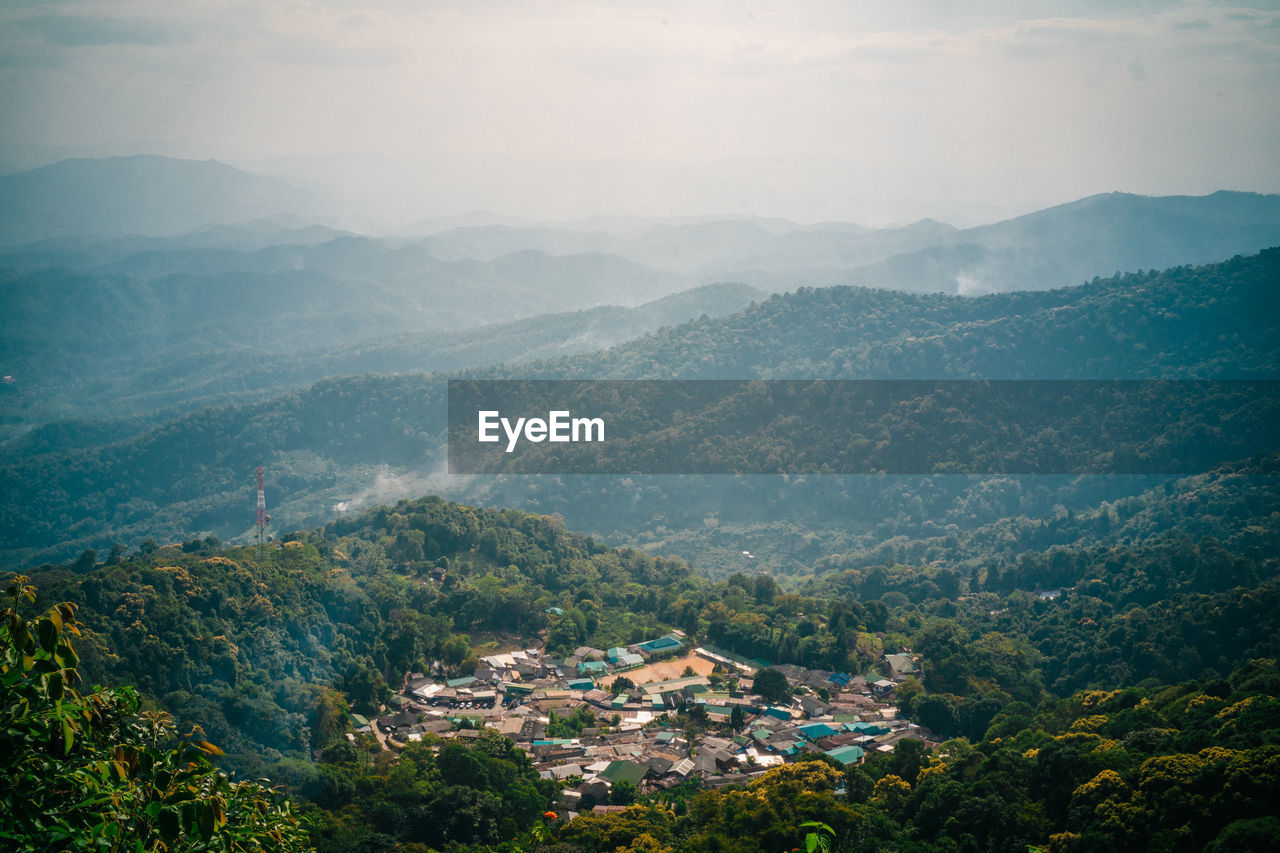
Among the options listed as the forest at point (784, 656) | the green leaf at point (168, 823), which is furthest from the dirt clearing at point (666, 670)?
the green leaf at point (168, 823)

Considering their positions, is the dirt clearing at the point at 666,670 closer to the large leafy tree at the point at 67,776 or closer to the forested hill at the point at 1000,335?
the large leafy tree at the point at 67,776

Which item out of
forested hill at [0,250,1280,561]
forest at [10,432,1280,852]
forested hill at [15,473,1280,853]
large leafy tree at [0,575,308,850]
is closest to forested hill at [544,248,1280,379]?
forested hill at [0,250,1280,561]

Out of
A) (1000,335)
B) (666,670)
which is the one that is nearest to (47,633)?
(666,670)

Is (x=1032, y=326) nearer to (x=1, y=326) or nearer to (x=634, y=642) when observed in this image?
(x=634, y=642)

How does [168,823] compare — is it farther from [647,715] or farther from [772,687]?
[772,687]

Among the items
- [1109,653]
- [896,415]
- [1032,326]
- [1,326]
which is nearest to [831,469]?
[896,415]
